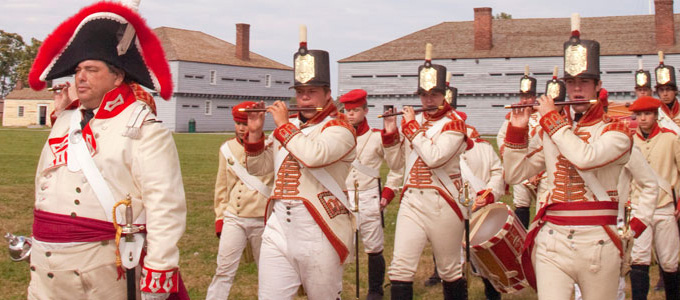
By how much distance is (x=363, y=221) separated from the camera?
1092 cm

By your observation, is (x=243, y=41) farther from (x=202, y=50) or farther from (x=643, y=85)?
(x=643, y=85)

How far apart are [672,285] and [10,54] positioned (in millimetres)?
111416

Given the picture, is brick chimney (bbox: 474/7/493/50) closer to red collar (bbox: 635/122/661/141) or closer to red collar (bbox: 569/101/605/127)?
red collar (bbox: 635/122/661/141)

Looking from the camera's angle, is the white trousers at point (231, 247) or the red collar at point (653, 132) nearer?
the white trousers at point (231, 247)

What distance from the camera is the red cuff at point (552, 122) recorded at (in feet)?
20.0

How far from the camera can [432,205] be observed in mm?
8234

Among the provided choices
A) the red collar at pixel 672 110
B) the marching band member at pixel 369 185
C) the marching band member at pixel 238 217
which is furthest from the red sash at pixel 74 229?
the red collar at pixel 672 110

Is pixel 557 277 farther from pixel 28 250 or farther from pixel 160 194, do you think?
pixel 28 250

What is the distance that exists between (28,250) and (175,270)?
108cm

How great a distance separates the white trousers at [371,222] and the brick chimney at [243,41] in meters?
69.8

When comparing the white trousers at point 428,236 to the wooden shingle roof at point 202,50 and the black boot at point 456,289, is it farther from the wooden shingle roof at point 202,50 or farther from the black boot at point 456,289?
the wooden shingle roof at point 202,50

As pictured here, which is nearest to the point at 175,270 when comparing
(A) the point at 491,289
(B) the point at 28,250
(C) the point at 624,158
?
(B) the point at 28,250

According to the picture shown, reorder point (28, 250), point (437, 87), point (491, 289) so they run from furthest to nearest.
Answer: point (491, 289) < point (437, 87) < point (28, 250)

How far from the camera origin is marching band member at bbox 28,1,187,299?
15.2 ft
